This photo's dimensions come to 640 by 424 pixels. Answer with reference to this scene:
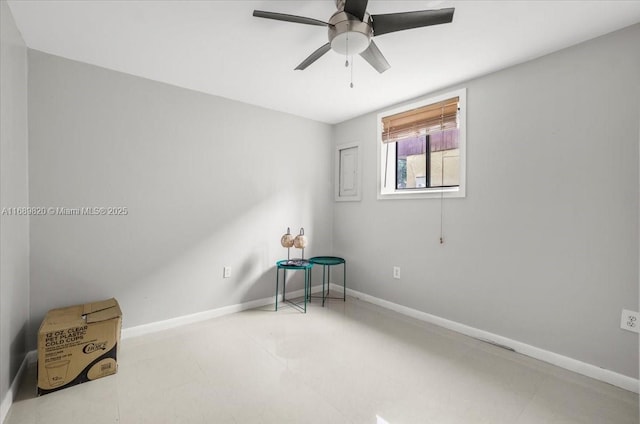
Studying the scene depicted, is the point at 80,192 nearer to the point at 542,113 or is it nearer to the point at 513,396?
the point at 513,396

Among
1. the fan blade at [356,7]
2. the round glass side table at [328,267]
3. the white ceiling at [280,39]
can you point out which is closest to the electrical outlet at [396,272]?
the round glass side table at [328,267]

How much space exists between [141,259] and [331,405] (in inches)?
77.8

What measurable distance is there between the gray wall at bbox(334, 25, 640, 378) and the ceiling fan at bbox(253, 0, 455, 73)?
4.22 feet

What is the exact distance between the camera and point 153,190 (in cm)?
260

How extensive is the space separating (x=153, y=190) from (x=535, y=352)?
3.39 metres

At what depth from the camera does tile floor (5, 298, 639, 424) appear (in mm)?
1593

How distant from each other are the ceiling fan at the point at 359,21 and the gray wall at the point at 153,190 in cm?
162

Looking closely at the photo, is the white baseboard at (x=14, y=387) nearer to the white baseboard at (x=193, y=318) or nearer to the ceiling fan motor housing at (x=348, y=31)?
the white baseboard at (x=193, y=318)

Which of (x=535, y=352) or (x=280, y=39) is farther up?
(x=280, y=39)

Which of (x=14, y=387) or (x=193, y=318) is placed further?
(x=193, y=318)

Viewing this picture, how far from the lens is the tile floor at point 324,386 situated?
5.23 feet

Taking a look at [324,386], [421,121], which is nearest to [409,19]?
[421,121]

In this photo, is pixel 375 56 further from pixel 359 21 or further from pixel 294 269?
pixel 294 269

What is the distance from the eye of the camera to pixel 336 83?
8.66 feet
